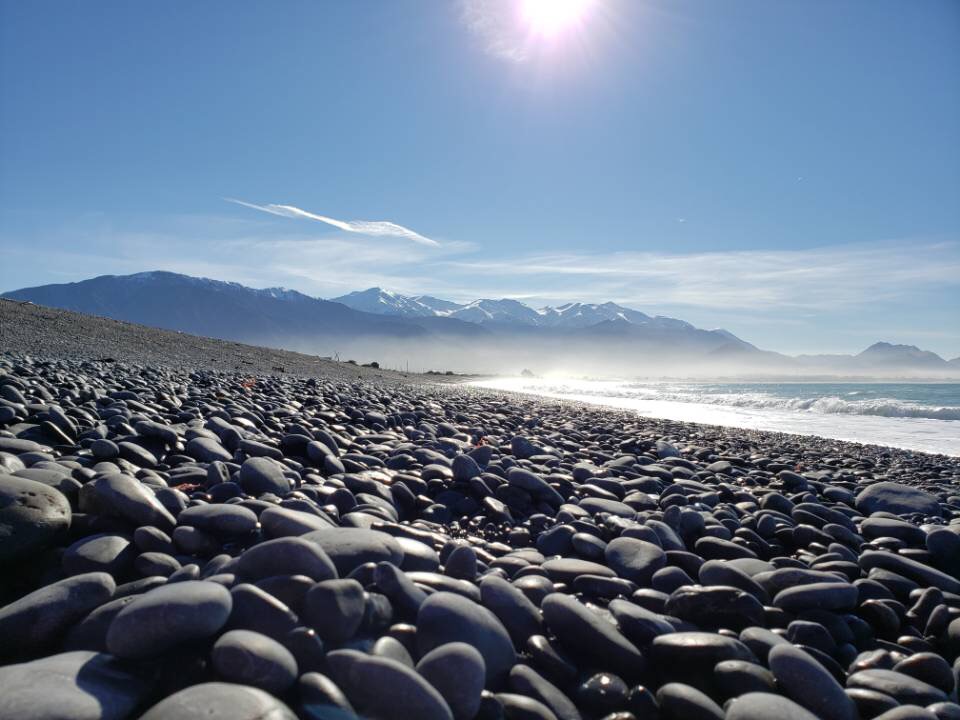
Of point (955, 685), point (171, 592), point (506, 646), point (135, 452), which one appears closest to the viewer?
point (171, 592)

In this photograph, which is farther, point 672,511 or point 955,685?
point 672,511

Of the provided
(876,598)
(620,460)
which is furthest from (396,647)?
(620,460)

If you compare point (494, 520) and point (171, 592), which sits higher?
point (171, 592)

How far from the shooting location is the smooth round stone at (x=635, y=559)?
263 centimetres

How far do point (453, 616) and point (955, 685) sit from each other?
1.88 m

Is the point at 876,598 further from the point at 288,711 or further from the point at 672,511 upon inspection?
the point at 288,711

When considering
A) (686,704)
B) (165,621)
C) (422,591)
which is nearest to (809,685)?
(686,704)

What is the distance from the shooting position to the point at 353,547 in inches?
82.0

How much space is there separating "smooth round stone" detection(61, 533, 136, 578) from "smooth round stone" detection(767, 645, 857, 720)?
230 cm

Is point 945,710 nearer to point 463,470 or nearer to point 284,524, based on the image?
point 284,524

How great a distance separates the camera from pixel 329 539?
83.1 inches

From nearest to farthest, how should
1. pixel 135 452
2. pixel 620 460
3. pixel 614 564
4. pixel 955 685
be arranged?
pixel 955 685
pixel 614 564
pixel 135 452
pixel 620 460

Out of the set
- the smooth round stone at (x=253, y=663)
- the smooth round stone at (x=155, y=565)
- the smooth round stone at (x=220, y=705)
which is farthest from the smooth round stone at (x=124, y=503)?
the smooth round stone at (x=220, y=705)

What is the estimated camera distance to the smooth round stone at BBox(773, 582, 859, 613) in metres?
2.36
